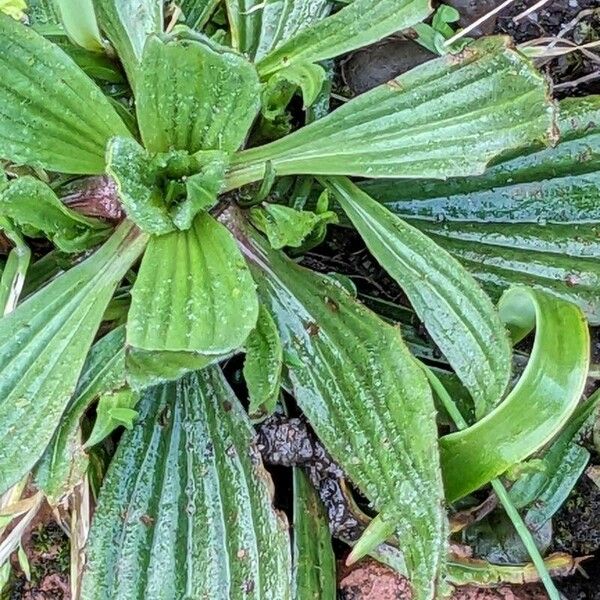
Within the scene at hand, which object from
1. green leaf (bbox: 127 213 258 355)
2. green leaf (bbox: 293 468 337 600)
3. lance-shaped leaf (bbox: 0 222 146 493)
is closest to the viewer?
green leaf (bbox: 127 213 258 355)

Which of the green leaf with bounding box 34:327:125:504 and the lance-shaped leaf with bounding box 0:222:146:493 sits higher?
the lance-shaped leaf with bounding box 0:222:146:493

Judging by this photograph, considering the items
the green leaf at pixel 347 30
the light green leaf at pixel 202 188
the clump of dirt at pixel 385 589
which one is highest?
the green leaf at pixel 347 30

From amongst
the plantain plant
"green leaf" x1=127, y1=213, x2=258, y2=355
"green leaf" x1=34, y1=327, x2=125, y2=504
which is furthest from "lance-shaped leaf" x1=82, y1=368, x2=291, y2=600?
"green leaf" x1=127, y1=213, x2=258, y2=355

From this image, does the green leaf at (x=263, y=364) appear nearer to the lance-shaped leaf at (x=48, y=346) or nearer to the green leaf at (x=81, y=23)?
the lance-shaped leaf at (x=48, y=346)

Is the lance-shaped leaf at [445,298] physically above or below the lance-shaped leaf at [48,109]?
below

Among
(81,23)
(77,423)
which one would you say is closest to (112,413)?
(77,423)

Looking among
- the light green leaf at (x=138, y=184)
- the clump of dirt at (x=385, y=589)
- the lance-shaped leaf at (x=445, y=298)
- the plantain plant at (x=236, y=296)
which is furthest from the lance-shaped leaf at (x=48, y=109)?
the clump of dirt at (x=385, y=589)

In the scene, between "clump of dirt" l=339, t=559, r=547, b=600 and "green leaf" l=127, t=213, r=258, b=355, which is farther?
"clump of dirt" l=339, t=559, r=547, b=600

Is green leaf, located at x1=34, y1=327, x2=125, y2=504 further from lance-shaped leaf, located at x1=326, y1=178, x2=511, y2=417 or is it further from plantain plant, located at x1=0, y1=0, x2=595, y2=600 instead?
lance-shaped leaf, located at x1=326, y1=178, x2=511, y2=417
